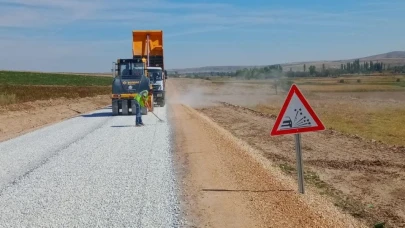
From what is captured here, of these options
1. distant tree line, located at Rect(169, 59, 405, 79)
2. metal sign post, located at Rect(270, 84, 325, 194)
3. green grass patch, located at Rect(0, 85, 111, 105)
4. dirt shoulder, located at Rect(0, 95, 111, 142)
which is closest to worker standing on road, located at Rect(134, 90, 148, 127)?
dirt shoulder, located at Rect(0, 95, 111, 142)

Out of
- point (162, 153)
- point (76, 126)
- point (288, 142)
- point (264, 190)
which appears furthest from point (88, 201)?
point (76, 126)

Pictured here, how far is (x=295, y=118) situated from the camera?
9281mm

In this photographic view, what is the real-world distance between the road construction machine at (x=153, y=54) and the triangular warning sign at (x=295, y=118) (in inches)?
1107

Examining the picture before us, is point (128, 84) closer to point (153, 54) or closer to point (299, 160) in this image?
point (153, 54)

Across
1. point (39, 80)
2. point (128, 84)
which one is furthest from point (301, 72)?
point (128, 84)

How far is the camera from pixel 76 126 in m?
24.0

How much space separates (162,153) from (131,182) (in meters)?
4.08

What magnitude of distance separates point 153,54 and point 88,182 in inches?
1123

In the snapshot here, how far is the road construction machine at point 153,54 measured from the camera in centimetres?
3734

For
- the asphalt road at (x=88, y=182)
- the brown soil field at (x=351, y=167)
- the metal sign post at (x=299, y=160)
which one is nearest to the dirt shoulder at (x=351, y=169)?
the brown soil field at (x=351, y=167)

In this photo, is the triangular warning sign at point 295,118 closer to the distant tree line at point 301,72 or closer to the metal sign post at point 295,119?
the metal sign post at point 295,119

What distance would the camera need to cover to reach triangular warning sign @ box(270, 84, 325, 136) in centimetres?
921

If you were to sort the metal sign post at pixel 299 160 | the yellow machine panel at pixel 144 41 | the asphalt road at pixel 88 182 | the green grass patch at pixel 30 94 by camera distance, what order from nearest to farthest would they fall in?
the asphalt road at pixel 88 182, the metal sign post at pixel 299 160, the yellow machine panel at pixel 144 41, the green grass patch at pixel 30 94

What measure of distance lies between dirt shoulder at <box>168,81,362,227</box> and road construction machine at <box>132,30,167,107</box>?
23567mm
